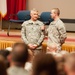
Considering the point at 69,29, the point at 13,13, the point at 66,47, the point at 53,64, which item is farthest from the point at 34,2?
the point at 53,64

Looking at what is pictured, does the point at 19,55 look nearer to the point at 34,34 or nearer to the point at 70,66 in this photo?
the point at 70,66

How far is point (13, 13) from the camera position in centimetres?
1088

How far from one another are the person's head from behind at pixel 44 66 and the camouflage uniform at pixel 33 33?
4.02 metres

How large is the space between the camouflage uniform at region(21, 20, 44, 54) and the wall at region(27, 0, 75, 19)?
4201 mm

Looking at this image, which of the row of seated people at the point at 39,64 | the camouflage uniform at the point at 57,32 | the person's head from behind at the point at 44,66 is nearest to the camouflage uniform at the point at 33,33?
the camouflage uniform at the point at 57,32

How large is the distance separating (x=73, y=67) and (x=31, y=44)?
4.23 m

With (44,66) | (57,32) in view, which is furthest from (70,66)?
(57,32)

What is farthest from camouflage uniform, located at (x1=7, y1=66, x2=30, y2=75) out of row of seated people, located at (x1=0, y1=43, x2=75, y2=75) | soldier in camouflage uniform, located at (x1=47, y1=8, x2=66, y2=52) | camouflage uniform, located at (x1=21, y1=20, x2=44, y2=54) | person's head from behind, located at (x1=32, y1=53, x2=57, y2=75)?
camouflage uniform, located at (x1=21, y1=20, x2=44, y2=54)

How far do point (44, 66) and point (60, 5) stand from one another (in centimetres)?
842

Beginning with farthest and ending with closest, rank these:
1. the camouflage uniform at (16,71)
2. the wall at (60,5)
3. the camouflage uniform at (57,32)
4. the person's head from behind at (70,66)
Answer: the wall at (60,5) < the camouflage uniform at (57,32) < the camouflage uniform at (16,71) < the person's head from behind at (70,66)

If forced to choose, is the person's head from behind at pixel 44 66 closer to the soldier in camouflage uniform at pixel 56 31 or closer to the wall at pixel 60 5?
the soldier in camouflage uniform at pixel 56 31

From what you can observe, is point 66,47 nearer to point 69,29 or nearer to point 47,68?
point 69,29

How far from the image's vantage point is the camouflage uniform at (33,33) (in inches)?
254

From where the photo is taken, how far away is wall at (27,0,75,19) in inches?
411
